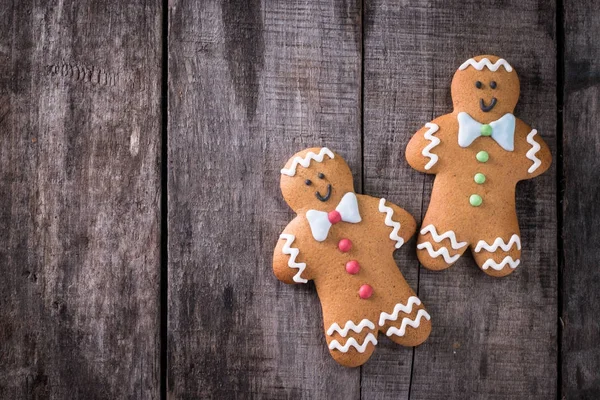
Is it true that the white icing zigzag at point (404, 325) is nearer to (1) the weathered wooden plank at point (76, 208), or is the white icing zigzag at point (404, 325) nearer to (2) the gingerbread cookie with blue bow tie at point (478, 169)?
(2) the gingerbread cookie with blue bow tie at point (478, 169)

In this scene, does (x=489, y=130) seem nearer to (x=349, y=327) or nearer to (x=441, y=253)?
(x=441, y=253)

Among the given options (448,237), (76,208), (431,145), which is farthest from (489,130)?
(76,208)

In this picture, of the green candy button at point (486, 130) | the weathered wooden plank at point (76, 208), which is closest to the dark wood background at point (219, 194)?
the weathered wooden plank at point (76, 208)

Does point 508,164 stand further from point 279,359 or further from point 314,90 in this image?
point 279,359

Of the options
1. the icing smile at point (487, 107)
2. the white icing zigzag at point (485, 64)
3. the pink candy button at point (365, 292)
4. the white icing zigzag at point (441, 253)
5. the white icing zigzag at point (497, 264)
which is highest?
the white icing zigzag at point (485, 64)

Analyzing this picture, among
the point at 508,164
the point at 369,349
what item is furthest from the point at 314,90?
the point at 369,349
